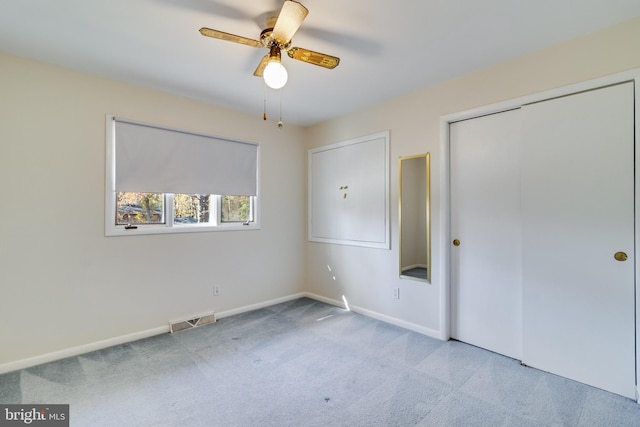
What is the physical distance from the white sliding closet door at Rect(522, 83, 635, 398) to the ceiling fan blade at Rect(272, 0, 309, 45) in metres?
1.99

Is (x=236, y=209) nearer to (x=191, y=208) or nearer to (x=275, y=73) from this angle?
(x=191, y=208)

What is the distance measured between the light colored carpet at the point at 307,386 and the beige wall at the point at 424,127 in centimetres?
51

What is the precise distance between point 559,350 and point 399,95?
272 cm

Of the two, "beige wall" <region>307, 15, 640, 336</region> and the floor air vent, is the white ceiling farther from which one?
the floor air vent

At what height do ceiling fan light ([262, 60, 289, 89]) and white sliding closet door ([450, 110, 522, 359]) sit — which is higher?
ceiling fan light ([262, 60, 289, 89])

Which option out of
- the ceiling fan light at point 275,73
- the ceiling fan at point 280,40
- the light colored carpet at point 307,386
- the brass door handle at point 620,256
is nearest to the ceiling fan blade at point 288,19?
the ceiling fan at point 280,40

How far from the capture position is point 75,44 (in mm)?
2225

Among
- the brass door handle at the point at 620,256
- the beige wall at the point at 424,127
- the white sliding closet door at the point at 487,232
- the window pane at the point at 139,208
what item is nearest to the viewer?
the brass door handle at the point at 620,256

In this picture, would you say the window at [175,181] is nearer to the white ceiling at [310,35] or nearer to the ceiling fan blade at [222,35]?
the white ceiling at [310,35]

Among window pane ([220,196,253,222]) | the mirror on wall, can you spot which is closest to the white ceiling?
the mirror on wall

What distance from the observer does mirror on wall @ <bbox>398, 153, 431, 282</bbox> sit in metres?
3.06

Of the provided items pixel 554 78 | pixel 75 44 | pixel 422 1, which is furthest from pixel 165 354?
pixel 554 78

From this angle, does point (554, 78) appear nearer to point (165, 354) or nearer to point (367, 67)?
point (367, 67)

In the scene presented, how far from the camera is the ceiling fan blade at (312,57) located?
6.21ft
